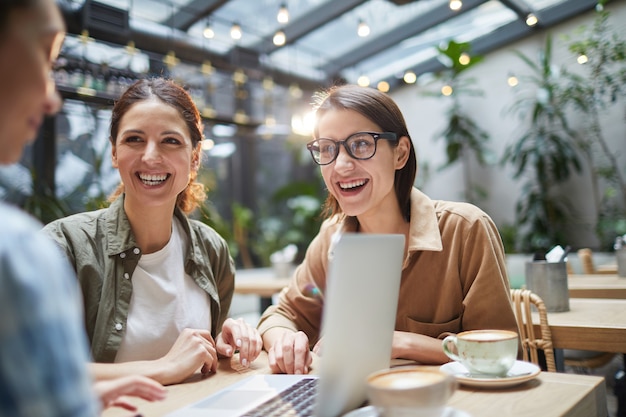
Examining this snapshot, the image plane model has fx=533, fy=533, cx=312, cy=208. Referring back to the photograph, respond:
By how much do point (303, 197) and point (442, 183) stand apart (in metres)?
2.13

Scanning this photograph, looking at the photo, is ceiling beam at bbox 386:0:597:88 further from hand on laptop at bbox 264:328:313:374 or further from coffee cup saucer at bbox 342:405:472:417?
coffee cup saucer at bbox 342:405:472:417

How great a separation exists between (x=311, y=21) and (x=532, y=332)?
5.63m

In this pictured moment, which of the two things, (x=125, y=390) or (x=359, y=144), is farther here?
(x=359, y=144)

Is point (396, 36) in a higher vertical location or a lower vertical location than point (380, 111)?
higher

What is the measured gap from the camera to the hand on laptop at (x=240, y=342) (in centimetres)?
134

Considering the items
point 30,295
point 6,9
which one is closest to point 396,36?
point 6,9

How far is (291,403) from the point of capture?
954mm

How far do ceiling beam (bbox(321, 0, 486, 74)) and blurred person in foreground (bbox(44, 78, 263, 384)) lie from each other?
5610 millimetres

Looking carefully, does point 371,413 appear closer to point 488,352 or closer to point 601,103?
point 488,352

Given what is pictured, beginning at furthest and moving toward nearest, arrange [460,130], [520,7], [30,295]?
[460,130], [520,7], [30,295]

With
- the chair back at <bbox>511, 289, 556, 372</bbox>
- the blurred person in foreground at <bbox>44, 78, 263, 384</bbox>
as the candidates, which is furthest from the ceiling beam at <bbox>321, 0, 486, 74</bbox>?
the blurred person in foreground at <bbox>44, 78, 263, 384</bbox>

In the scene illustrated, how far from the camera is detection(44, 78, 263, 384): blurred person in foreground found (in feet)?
4.66

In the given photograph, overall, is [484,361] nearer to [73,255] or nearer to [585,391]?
[585,391]

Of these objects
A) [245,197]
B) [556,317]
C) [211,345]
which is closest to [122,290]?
[211,345]
